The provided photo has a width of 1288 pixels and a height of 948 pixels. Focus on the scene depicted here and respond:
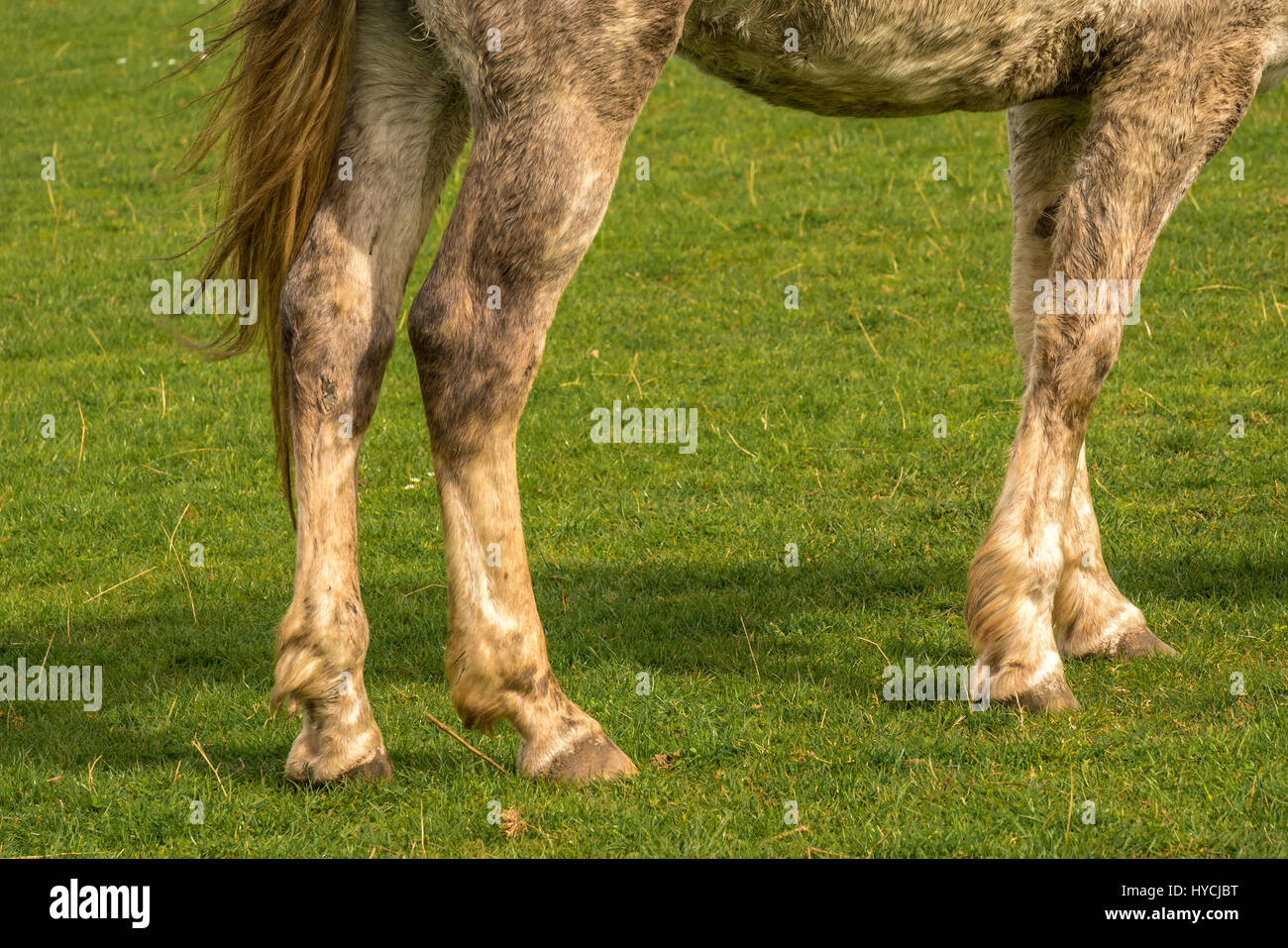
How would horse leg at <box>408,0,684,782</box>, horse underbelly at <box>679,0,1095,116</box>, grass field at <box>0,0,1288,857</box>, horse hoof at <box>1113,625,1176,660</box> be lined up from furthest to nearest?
horse hoof at <box>1113,625,1176,660</box>
horse underbelly at <box>679,0,1095,116</box>
grass field at <box>0,0,1288,857</box>
horse leg at <box>408,0,684,782</box>

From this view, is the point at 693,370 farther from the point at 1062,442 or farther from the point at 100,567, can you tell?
the point at 1062,442

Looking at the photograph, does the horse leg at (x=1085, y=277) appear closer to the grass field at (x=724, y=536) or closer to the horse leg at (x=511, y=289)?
the grass field at (x=724, y=536)

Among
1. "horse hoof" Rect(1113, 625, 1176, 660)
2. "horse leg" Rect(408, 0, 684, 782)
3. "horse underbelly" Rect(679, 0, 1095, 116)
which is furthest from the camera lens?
"horse hoof" Rect(1113, 625, 1176, 660)

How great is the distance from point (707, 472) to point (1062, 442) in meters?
3.17

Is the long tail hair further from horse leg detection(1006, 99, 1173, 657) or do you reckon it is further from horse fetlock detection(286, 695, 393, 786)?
horse leg detection(1006, 99, 1173, 657)

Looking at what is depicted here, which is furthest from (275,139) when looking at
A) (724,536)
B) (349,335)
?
(724,536)

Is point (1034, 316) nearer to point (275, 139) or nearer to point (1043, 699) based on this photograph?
point (1043, 699)

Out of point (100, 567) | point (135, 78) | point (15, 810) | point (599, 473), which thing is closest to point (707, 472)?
point (599, 473)

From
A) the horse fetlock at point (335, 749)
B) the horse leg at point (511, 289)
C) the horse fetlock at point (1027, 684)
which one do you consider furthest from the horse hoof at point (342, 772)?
the horse fetlock at point (1027, 684)

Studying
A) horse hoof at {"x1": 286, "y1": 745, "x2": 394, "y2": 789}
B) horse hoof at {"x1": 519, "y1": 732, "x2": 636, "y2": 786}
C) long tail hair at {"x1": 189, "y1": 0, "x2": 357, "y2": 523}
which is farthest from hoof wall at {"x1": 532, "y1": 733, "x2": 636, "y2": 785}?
long tail hair at {"x1": 189, "y1": 0, "x2": 357, "y2": 523}

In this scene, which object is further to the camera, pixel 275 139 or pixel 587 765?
pixel 275 139

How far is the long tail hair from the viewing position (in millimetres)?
4340

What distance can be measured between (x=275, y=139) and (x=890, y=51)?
1.90 meters

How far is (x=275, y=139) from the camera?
440 cm
